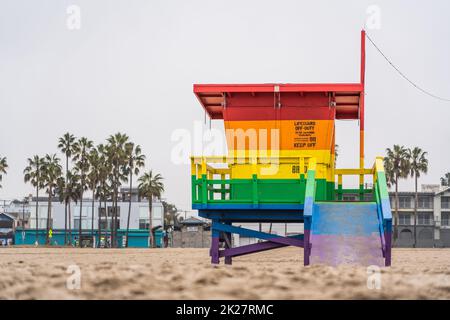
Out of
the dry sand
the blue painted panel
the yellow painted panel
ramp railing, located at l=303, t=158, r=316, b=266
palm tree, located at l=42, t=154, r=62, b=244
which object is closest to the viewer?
the dry sand

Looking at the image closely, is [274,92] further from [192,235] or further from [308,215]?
[192,235]

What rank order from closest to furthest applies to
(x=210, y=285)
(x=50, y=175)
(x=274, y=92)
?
1. (x=210, y=285)
2. (x=274, y=92)
3. (x=50, y=175)

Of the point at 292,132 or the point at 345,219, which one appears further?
the point at 292,132

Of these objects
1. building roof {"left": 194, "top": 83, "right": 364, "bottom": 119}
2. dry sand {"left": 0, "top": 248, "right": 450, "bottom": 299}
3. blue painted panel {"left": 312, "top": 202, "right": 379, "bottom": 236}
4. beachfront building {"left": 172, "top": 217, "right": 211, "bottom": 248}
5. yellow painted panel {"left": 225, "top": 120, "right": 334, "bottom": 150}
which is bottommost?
beachfront building {"left": 172, "top": 217, "right": 211, "bottom": 248}

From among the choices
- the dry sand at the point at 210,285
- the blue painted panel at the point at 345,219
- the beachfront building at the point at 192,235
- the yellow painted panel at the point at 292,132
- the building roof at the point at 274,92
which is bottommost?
the beachfront building at the point at 192,235

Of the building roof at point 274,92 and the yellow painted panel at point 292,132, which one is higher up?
the building roof at point 274,92

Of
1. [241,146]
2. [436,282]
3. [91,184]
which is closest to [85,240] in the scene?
[91,184]

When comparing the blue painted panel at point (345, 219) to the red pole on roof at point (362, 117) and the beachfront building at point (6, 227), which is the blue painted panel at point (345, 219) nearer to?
the red pole on roof at point (362, 117)

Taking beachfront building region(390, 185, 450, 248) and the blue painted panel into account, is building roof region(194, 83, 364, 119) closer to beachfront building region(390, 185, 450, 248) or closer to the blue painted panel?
the blue painted panel

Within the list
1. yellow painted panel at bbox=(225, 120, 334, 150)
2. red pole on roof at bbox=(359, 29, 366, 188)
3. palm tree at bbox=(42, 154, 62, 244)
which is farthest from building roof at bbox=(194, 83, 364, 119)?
palm tree at bbox=(42, 154, 62, 244)

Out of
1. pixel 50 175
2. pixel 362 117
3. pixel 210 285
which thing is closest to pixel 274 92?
pixel 362 117

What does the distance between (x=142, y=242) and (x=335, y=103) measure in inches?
4028

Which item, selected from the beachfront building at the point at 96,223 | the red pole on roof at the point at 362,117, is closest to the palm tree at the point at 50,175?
the beachfront building at the point at 96,223

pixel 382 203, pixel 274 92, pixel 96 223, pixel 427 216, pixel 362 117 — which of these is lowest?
pixel 96 223
